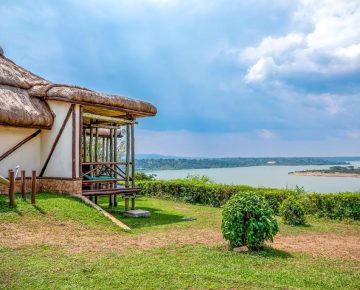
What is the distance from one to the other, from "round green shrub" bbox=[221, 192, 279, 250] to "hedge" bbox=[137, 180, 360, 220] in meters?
6.56

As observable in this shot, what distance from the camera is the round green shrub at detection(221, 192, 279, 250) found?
25.4 feet

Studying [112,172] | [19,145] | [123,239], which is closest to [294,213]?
[123,239]

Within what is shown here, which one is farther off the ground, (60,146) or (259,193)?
(60,146)

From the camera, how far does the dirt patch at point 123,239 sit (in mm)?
7918

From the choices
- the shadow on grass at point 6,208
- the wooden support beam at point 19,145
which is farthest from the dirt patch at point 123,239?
the wooden support beam at point 19,145

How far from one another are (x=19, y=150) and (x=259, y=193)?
29.5 ft

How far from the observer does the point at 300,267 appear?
22.1ft

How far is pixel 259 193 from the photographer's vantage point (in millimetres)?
15148

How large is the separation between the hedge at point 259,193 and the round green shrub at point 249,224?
6.56 m

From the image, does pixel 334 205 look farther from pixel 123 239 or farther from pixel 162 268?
pixel 162 268

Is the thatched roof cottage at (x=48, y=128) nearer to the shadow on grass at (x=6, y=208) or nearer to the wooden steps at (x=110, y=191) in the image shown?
the wooden steps at (x=110, y=191)

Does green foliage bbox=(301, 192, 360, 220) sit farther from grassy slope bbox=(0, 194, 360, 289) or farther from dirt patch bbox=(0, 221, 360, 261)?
grassy slope bbox=(0, 194, 360, 289)

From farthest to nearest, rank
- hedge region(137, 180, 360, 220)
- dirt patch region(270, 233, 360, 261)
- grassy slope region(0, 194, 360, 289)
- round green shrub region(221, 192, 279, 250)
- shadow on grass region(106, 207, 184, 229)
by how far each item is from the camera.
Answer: hedge region(137, 180, 360, 220) → shadow on grass region(106, 207, 184, 229) → dirt patch region(270, 233, 360, 261) → round green shrub region(221, 192, 279, 250) → grassy slope region(0, 194, 360, 289)

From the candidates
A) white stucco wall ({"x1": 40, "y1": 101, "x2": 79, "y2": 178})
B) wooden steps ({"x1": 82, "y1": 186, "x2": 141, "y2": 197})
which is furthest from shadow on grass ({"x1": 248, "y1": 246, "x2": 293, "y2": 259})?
white stucco wall ({"x1": 40, "y1": 101, "x2": 79, "y2": 178})
